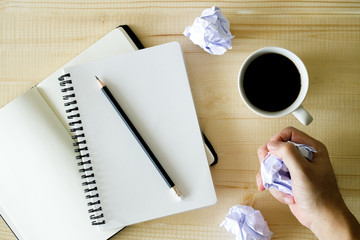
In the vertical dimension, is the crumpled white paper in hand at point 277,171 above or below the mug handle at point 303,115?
below

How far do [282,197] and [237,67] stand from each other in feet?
0.80

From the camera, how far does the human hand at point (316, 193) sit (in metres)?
0.55

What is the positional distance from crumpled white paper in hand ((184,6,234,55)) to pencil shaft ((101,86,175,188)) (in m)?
0.18

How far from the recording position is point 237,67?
2.06ft

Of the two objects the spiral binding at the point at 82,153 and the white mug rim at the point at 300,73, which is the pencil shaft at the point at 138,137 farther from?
the white mug rim at the point at 300,73

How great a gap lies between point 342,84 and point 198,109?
0.26 metres

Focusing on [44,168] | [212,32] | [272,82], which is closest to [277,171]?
[272,82]

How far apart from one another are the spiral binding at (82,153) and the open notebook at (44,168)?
0.03m

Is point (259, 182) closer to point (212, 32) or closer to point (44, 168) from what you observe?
point (212, 32)

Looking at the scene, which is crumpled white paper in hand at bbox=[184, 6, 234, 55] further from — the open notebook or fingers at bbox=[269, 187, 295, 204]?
fingers at bbox=[269, 187, 295, 204]

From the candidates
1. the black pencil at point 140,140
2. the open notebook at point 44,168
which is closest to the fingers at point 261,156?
the black pencil at point 140,140

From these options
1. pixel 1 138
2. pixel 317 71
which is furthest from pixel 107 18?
pixel 317 71

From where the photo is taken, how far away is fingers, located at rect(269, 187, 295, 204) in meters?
0.59

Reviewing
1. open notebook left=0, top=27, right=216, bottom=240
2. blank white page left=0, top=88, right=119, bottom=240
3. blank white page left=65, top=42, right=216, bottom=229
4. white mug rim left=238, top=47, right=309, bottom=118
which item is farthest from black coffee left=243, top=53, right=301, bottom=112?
blank white page left=0, top=88, right=119, bottom=240
